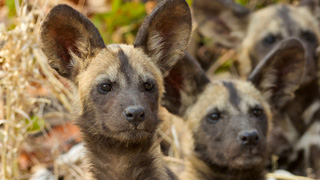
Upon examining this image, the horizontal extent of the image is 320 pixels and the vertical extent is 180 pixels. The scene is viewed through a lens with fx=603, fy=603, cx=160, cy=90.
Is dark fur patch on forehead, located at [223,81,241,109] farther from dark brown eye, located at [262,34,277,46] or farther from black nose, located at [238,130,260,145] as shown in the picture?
dark brown eye, located at [262,34,277,46]

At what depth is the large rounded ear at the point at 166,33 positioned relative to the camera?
14.8 feet

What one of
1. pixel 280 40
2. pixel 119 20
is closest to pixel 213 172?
pixel 280 40

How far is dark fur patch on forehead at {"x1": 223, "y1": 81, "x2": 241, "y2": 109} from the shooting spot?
5602 mm

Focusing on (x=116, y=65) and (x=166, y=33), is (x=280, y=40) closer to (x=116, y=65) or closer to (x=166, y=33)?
(x=166, y=33)

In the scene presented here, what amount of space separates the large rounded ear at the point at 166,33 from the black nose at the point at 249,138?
3.05 ft

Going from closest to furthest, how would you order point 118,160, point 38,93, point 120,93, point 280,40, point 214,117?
point 120,93, point 118,160, point 214,117, point 38,93, point 280,40

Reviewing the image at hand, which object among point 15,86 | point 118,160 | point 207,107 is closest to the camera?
point 118,160

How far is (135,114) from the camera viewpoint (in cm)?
404

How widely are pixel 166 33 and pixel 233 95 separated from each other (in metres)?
1.22

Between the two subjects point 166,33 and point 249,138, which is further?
point 249,138

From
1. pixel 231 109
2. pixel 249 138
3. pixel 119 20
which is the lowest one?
pixel 249 138

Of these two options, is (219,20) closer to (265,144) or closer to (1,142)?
(265,144)

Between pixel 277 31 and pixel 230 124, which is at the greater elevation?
pixel 277 31

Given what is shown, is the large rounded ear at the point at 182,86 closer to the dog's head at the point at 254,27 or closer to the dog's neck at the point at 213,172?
the dog's neck at the point at 213,172
